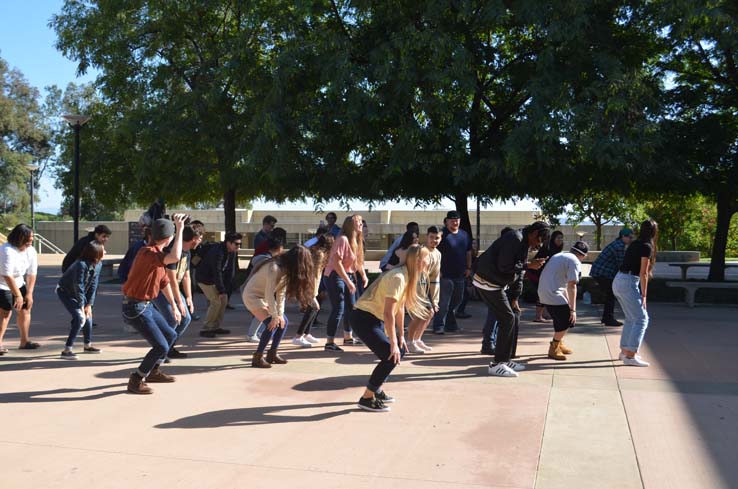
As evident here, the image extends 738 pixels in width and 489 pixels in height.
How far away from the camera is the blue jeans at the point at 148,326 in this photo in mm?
6008

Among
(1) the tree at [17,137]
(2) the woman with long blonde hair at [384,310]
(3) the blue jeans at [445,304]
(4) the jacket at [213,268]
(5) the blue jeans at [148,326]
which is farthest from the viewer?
(1) the tree at [17,137]

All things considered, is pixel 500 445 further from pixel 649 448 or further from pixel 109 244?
pixel 109 244

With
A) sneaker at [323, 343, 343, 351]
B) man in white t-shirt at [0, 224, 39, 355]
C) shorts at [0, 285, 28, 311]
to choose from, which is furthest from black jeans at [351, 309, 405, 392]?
shorts at [0, 285, 28, 311]

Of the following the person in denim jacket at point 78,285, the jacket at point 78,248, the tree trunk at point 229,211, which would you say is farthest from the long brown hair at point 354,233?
the tree trunk at point 229,211

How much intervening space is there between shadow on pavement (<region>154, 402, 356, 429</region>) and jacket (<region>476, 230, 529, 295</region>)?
210 cm

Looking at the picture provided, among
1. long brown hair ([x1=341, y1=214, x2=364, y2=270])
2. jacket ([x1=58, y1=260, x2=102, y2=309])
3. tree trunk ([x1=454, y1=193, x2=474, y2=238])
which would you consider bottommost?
jacket ([x1=58, y1=260, x2=102, y2=309])

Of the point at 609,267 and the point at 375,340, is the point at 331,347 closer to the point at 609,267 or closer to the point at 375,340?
the point at 375,340

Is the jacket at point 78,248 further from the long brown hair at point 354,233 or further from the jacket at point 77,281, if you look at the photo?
the long brown hair at point 354,233

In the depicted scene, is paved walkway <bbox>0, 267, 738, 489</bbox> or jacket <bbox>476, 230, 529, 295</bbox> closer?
paved walkway <bbox>0, 267, 738, 489</bbox>

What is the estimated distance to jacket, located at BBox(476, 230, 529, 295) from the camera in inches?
271

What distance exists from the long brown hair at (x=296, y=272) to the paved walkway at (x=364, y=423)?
863 millimetres

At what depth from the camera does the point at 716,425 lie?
17.8 ft

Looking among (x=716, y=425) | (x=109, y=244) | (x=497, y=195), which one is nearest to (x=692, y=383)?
(x=716, y=425)

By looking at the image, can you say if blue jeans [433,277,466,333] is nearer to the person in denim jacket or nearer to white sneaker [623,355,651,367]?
white sneaker [623,355,651,367]
